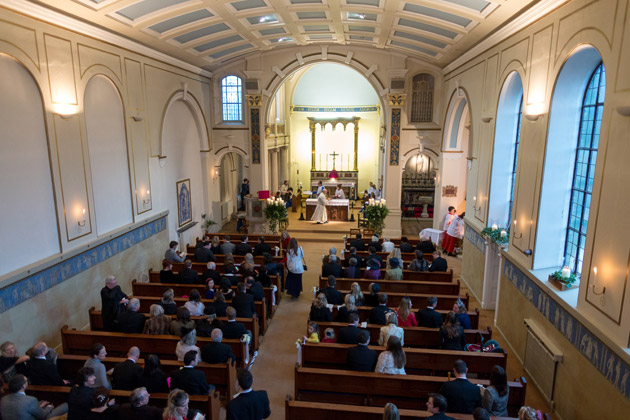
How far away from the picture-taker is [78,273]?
829 centimetres

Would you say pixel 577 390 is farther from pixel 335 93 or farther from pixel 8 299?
pixel 335 93

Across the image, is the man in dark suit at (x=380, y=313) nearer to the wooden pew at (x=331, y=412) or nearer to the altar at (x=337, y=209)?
the wooden pew at (x=331, y=412)

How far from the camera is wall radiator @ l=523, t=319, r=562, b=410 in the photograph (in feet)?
19.8

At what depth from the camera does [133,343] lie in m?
6.51

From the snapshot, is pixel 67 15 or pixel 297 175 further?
pixel 297 175

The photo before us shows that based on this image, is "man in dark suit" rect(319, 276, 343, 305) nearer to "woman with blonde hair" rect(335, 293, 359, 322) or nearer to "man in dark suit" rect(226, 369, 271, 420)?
"woman with blonde hair" rect(335, 293, 359, 322)

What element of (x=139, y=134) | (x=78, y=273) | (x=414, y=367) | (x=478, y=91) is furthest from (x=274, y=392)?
(x=478, y=91)

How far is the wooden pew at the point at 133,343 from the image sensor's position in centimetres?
643

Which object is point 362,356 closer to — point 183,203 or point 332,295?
point 332,295

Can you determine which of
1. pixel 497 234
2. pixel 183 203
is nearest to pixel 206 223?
pixel 183 203

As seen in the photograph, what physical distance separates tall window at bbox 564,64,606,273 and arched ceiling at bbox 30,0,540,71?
187 cm

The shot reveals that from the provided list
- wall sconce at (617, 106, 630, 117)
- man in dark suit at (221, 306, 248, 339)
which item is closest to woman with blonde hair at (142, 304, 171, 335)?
man in dark suit at (221, 306, 248, 339)

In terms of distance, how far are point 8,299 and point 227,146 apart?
10.8m

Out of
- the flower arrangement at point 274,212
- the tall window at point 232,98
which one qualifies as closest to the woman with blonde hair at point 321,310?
the flower arrangement at point 274,212
